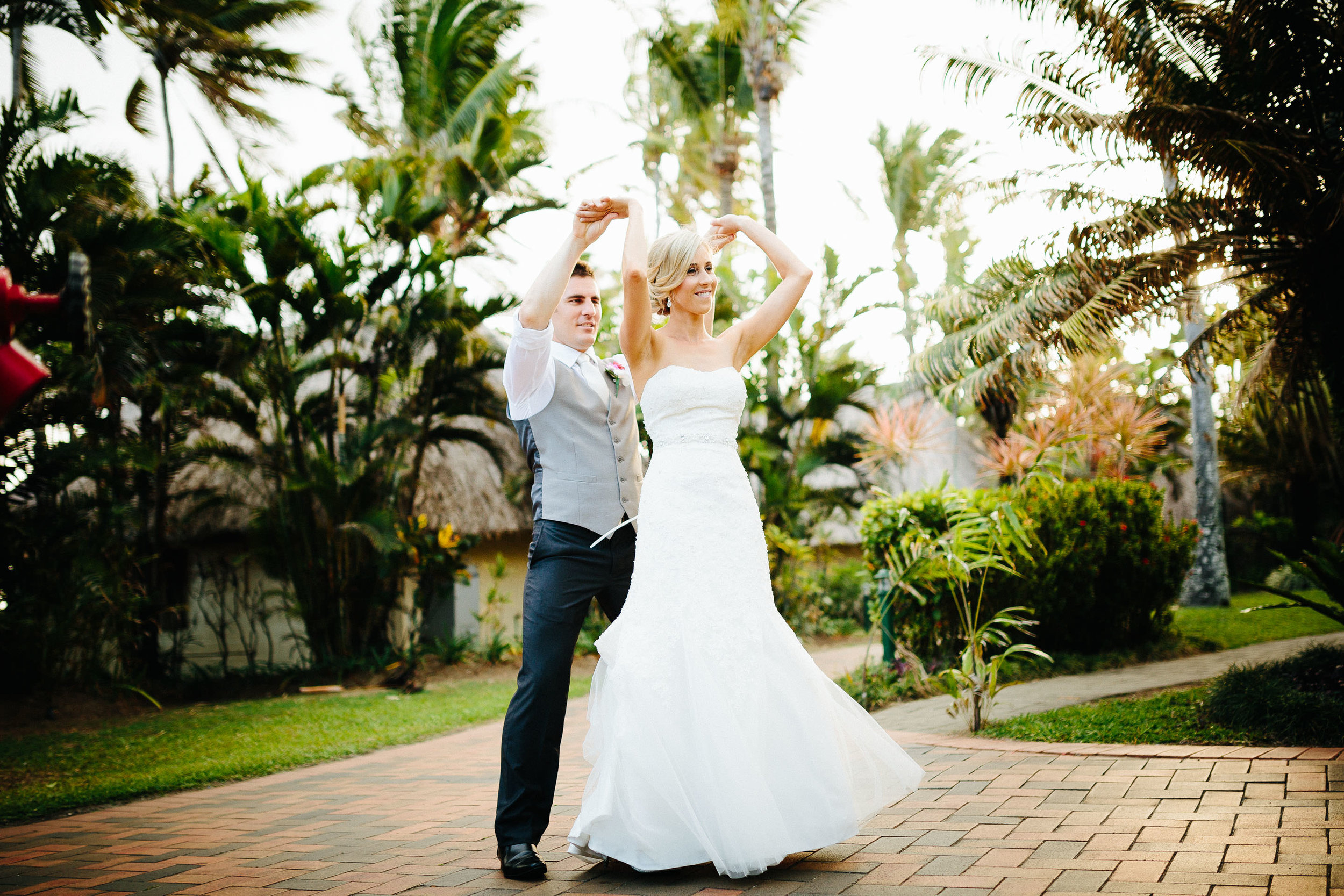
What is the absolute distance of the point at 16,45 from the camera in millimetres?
12352

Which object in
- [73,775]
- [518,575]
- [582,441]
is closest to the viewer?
[582,441]

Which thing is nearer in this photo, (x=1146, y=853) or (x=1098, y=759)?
(x=1146, y=853)

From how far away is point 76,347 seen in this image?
1.82 metres

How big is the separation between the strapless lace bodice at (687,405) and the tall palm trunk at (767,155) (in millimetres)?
14011

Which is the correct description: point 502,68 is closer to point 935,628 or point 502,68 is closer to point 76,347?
point 935,628

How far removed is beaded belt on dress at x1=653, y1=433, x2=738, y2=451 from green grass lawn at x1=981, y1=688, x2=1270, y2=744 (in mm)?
3063

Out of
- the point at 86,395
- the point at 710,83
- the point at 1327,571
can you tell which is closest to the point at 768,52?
the point at 710,83

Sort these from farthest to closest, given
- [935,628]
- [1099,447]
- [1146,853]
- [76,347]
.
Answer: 1. [1099,447]
2. [935,628]
3. [1146,853]
4. [76,347]

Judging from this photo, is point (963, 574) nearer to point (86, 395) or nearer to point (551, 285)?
point (551, 285)

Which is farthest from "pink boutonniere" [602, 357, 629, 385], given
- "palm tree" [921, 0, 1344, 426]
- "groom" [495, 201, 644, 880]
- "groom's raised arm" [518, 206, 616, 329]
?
"palm tree" [921, 0, 1344, 426]

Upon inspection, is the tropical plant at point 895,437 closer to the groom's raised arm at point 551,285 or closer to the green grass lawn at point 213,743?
the green grass lawn at point 213,743

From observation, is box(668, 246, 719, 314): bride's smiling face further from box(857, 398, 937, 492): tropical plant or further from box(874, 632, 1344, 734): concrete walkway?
box(857, 398, 937, 492): tropical plant

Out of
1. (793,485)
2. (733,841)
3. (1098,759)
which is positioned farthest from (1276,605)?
(793,485)

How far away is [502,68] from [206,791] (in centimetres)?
1150
